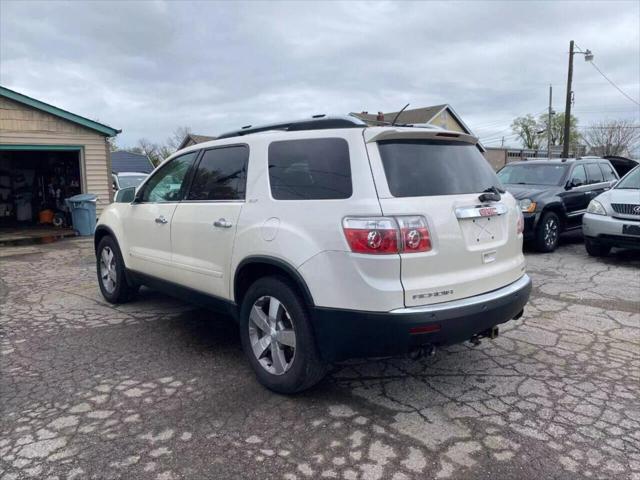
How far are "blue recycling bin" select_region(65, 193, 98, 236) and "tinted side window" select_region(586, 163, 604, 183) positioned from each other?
11.7 meters

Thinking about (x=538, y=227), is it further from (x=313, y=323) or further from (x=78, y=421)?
(x=78, y=421)

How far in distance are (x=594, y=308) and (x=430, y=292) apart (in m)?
3.57

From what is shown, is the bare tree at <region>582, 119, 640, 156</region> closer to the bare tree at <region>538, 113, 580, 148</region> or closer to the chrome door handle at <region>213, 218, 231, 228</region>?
the bare tree at <region>538, 113, 580, 148</region>

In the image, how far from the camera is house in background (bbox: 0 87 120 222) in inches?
475

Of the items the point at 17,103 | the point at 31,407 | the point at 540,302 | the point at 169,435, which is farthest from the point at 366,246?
the point at 17,103

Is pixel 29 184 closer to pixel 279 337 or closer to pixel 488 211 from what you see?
pixel 279 337

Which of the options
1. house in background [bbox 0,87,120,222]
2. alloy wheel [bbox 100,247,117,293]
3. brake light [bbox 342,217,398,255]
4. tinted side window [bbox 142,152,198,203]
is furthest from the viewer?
house in background [bbox 0,87,120,222]

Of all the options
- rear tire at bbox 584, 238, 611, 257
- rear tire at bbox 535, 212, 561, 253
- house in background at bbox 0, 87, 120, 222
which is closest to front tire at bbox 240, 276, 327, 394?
rear tire at bbox 535, 212, 561, 253

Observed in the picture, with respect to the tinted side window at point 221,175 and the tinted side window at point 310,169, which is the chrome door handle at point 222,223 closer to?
the tinted side window at point 221,175

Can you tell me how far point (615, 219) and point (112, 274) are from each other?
290 inches

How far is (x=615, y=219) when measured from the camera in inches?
308

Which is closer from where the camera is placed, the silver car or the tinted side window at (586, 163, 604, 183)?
the silver car

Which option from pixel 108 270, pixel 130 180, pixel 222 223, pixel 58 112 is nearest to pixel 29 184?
pixel 130 180

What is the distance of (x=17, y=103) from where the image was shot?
11922mm
